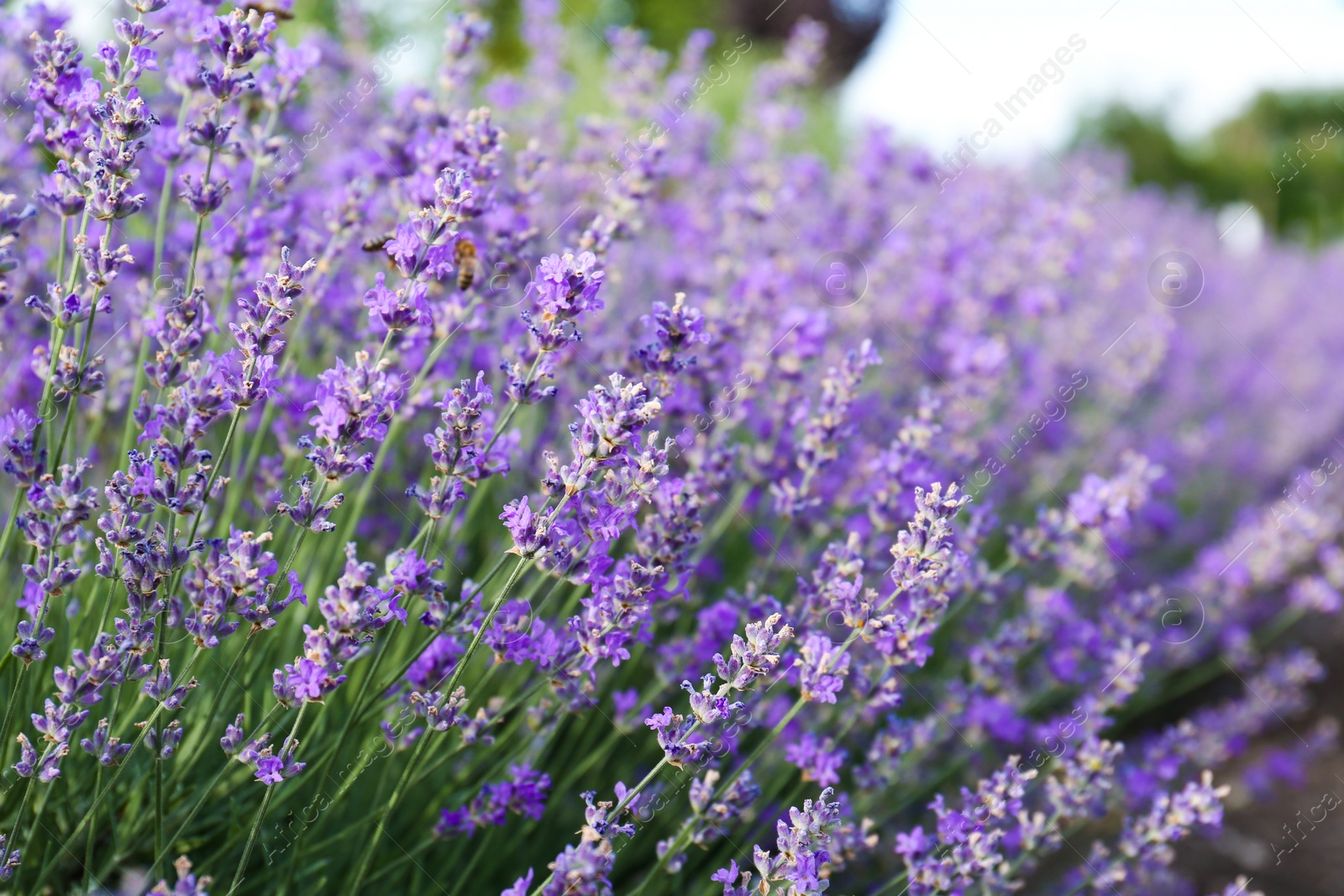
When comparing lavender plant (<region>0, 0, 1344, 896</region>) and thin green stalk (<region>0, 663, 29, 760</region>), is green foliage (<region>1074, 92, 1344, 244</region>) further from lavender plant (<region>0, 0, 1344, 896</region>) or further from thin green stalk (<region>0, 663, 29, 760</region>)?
thin green stalk (<region>0, 663, 29, 760</region>)

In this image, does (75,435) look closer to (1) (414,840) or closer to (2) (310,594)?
(2) (310,594)

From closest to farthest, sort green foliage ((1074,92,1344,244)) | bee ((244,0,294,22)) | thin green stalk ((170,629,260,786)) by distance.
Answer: thin green stalk ((170,629,260,786)) → bee ((244,0,294,22)) → green foliage ((1074,92,1344,244))

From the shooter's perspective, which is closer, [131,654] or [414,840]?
[131,654]

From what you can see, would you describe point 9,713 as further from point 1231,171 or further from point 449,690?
point 1231,171

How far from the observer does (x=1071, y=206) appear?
3432 millimetres

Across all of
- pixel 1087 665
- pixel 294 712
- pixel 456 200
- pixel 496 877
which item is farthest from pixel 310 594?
pixel 1087 665

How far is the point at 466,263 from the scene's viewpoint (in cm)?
185

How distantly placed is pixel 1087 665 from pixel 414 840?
199cm

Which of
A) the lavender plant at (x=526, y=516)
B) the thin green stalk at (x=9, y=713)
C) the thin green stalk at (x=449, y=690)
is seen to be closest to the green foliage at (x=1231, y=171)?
the lavender plant at (x=526, y=516)

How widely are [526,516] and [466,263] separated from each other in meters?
0.70

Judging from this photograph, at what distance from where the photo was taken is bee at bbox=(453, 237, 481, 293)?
1828 millimetres

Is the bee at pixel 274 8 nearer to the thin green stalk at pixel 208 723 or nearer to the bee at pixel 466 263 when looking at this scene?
the bee at pixel 466 263

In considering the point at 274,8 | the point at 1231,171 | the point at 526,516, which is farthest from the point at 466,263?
the point at 1231,171

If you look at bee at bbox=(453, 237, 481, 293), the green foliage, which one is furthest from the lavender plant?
the green foliage
